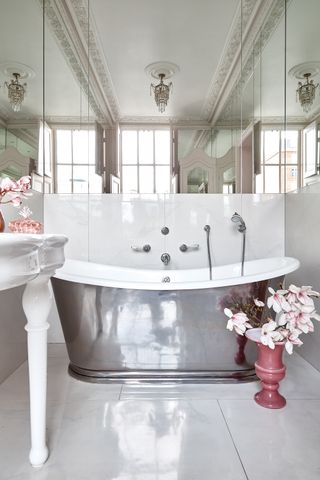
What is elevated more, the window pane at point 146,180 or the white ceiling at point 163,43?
the white ceiling at point 163,43

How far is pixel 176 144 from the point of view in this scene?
2.66m

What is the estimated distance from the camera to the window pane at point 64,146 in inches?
99.0

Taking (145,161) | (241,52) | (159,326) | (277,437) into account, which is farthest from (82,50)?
(277,437)

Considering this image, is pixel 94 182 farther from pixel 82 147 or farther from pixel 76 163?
pixel 82 147

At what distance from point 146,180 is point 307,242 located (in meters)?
1.36

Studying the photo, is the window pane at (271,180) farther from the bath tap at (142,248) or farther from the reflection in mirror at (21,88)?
the reflection in mirror at (21,88)

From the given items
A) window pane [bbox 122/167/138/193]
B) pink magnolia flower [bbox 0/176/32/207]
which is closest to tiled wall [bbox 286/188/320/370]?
window pane [bbox 122/167/138/193]

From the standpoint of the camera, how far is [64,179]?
8.34 feet

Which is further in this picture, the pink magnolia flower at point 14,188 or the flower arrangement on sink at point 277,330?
the flower arrangement on sink at point 277,330

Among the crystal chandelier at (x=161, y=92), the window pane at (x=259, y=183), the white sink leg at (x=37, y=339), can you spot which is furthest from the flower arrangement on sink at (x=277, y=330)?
the crystal chandelier at (x=161, y=92)

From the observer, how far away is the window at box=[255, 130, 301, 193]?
2.46 metres

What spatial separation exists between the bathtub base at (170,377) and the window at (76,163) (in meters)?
1.46

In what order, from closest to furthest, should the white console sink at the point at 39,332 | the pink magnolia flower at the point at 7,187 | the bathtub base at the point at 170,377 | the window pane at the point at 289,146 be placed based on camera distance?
the white console sink at the point at 39,332 → the pink magnolia flower at the point at 7,187 → the bathtub base at the point at 170,377 → the window pane at the point at 289,146

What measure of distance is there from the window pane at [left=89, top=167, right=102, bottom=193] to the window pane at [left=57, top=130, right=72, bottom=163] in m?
0.20
